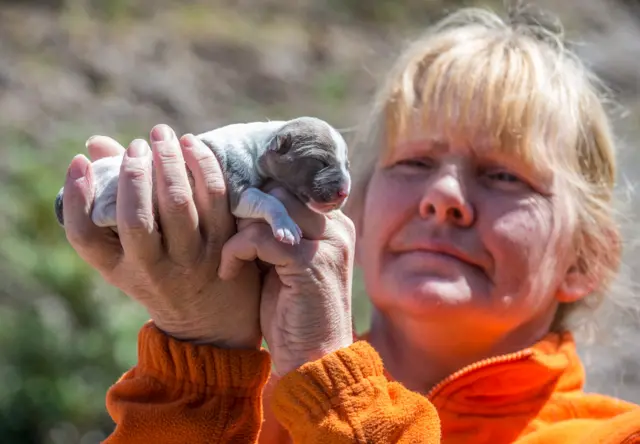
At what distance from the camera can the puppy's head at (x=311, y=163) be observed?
1225 millimetres

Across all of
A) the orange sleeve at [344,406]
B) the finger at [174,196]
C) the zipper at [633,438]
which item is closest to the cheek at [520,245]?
the zipper at [633,438]

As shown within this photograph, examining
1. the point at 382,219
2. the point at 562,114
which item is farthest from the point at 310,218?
the point at 562,114

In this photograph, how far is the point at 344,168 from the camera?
1.24 metres

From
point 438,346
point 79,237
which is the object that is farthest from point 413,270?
point 79,237

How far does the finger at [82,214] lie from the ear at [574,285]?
1099 millimetres

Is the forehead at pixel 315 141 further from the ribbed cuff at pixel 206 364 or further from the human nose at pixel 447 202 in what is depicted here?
the human nose at pixel 447 202

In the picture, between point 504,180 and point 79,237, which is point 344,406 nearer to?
point 79,237

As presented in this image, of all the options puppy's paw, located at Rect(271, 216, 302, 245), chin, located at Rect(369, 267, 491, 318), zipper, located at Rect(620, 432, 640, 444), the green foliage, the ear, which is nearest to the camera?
puppy's paw, located at Rect(271, 216, 302, 245)

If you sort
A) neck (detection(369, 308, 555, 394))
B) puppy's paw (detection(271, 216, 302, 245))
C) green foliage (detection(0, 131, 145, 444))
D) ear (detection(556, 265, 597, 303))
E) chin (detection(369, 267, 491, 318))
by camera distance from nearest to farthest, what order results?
1. puppy's paw (detection(271, 216, 302, 245))
2. chin (detection(369, 267, 491, 318))
3. neck (detection(369, 308, 555, 394))
4. ear (detection(556, 265, 597, 303))
5. green foliage (detection(0, 131, 145, 444))

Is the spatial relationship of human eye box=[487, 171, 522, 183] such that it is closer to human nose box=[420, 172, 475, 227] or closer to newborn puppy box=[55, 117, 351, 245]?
human nose box=[420, 172, 475, 227]

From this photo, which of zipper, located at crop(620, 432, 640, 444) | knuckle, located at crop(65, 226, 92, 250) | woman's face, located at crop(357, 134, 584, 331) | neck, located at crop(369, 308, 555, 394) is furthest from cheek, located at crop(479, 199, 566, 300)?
knuckle, located at crop(65, 226, 92, 250)

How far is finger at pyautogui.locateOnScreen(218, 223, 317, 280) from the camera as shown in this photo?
1.26m

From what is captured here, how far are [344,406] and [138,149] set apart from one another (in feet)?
1.69

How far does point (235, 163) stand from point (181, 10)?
5.50 metres
